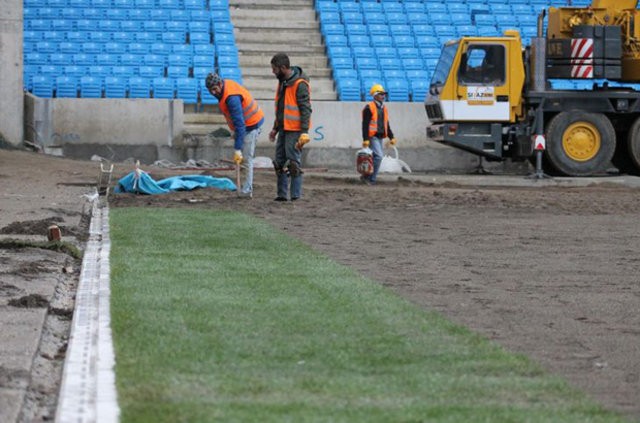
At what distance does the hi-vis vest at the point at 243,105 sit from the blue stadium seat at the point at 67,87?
13693mm

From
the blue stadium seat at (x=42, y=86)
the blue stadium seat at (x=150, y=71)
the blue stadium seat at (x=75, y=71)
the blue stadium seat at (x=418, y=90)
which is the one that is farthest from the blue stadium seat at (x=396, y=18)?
the blue stadium seat at (x=42, y=86)

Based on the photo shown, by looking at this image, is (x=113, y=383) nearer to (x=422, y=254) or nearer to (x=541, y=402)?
(x=541, y=402)

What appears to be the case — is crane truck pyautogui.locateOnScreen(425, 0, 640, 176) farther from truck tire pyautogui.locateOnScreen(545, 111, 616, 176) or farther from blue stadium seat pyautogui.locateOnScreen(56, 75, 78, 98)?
blue stadium seat pyautogui.locateOnScreen(56, 75, 78, 98)

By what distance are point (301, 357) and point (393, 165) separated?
23352mm

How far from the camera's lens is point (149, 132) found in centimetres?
3064

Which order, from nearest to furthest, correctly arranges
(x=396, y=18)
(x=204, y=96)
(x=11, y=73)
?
(x=11, y=73), (x=204, y=96), (x=396, y=18)

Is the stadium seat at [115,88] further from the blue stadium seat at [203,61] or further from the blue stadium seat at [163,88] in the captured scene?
the blue stadium seat at [203,61]

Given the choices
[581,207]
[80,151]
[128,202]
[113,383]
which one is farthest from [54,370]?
[80,151]

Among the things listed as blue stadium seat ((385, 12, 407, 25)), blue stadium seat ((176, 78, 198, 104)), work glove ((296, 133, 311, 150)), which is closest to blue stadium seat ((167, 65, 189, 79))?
blue stadium seat ((176, 78, 198, 104))

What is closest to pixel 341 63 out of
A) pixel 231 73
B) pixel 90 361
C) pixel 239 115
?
pixel 231 73

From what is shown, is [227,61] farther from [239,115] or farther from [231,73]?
[239,115]

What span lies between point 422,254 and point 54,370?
6198 mm

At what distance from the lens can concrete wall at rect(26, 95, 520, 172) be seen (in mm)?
30250

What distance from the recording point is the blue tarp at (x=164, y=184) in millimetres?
19734
